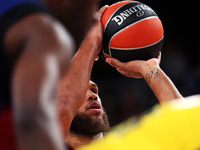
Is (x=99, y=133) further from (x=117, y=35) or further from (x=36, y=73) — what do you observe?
(x=36, y=73)

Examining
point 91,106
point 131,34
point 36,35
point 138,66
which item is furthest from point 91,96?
point 36,35

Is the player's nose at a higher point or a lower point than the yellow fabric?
lower

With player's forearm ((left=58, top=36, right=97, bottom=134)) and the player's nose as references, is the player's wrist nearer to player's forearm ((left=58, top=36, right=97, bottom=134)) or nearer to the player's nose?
player's forearm ((left=58, top=36, right=97, bottom=134))

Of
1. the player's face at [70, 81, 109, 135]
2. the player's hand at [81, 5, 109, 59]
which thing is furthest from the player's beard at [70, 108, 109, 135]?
the player's hand at [81, 5, 109, 59]

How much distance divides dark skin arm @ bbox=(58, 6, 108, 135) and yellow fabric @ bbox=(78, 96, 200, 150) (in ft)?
4.88

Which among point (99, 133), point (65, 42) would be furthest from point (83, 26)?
point (99, 133)

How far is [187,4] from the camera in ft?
26.4

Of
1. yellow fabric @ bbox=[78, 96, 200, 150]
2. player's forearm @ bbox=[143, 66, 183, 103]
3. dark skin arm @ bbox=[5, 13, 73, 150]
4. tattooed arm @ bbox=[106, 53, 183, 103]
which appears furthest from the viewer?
tattooed arm @ bbox=[106, 53, 183, 103]

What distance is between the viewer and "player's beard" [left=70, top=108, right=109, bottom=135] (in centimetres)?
330

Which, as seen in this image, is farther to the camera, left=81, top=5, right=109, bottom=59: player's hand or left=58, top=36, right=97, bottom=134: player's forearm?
left=81, top=5, right=109, bottom=59: player's hand

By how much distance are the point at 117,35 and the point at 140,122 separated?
1.69 m

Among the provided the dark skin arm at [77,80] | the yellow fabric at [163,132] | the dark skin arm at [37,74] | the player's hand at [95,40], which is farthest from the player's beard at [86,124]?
the dark skin arm at [37,74]

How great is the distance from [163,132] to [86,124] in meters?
2.31

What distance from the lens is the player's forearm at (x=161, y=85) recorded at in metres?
2.52
